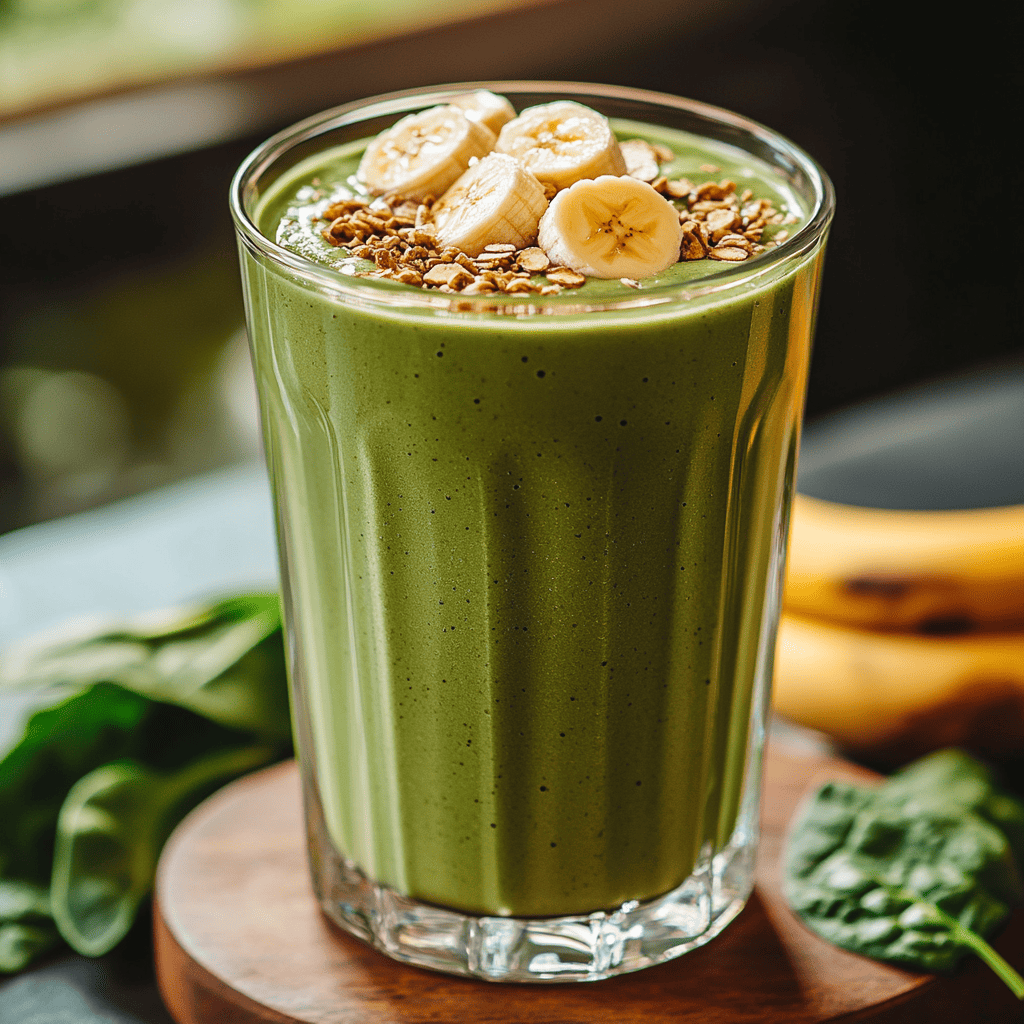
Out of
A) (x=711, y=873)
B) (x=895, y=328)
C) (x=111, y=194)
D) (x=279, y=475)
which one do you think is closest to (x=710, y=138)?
(x=279, y=475)

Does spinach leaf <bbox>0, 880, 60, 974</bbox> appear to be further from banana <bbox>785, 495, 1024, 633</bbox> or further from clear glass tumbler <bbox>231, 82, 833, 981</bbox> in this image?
banana <bbox>785, 495, 1024, 633</bbox>


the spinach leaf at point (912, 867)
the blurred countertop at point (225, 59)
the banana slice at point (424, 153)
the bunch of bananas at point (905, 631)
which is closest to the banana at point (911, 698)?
the bunch of bananas at point (905, 631)

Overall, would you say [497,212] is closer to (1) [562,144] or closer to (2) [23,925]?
(1) [562,144]

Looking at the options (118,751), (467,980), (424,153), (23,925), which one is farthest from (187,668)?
(424,153)

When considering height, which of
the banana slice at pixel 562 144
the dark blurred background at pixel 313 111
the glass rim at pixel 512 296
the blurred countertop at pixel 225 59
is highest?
the banana slice at pixel 562 144

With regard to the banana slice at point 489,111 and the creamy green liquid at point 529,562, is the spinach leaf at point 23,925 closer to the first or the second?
the creamy green liquid at point 529,562

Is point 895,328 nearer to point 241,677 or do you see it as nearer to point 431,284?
point 241,677
